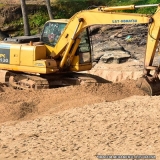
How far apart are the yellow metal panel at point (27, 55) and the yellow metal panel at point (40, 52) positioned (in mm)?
123

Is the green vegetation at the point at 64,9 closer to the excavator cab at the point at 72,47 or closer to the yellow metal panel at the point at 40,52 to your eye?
the excavator cab at the point at 72,47

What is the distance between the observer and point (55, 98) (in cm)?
1364

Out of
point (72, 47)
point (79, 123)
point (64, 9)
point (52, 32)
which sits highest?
point (52, 32)

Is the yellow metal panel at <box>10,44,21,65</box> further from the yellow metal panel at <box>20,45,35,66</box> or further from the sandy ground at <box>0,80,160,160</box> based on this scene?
the sandy ground at <box>0,80,160,160</box>

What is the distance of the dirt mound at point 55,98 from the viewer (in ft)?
41.3

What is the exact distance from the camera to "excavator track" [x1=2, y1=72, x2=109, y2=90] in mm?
15636

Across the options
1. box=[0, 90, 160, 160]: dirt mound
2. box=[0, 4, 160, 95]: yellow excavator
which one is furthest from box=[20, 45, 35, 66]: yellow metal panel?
box=[0, 90, 160, 160]: dirt mound

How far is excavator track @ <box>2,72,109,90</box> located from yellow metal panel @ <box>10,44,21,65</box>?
60 cm

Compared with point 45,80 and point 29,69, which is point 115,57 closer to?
point 45,80

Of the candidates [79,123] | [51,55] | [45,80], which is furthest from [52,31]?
[79,123]

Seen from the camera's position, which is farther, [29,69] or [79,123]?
[29,69]

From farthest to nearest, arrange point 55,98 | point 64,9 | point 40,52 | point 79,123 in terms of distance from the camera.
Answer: point 64,9 < point 40,52 < point 55,98 < point 79,123

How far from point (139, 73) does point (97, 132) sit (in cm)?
923

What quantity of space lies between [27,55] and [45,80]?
1.00m
